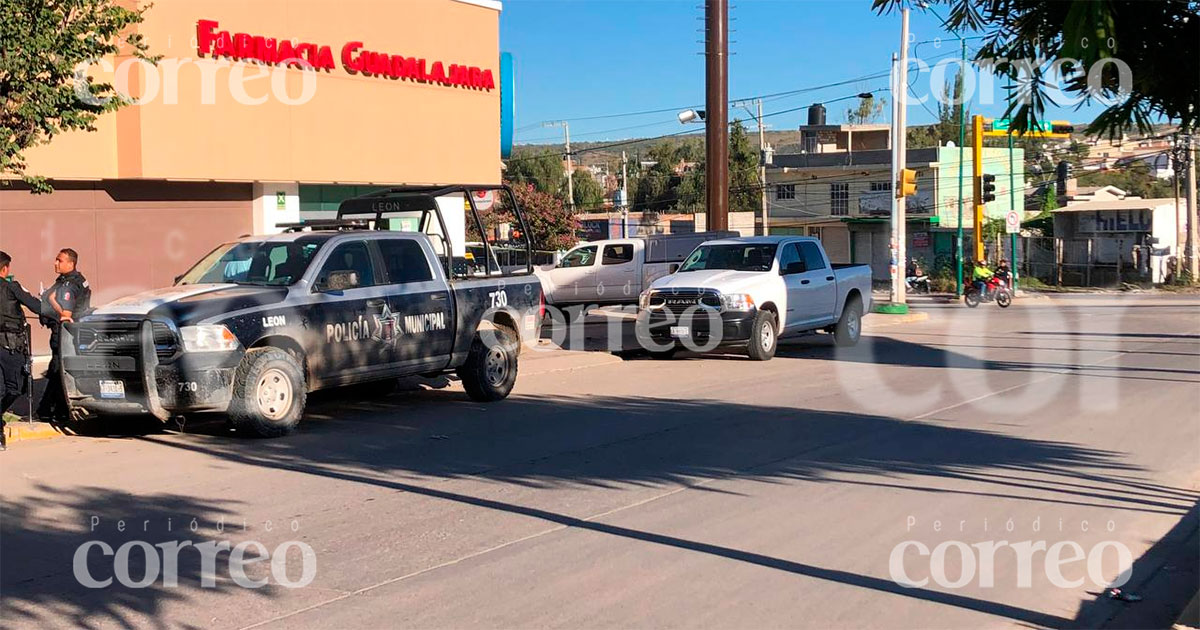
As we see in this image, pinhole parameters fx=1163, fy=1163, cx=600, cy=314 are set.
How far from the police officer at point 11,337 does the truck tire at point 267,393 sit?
2.10 m

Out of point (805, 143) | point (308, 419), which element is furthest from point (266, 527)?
point (805, 143)

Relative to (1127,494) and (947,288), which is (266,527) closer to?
(1127,494)

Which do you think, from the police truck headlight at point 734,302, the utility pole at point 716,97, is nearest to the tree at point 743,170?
the utility pole at point 716,97

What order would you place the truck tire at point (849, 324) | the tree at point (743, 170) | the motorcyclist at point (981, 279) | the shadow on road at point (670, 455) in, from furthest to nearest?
the tree at point (743, 170) < the motorcyclist at point (981, 279) < the truck tire at point (849, 324) < the shadow on road at point (670, 455)

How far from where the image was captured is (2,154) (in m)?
11.6

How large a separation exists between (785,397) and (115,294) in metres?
11.3

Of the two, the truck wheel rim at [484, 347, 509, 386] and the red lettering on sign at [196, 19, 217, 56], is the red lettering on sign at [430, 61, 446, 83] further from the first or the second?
the truck wheel rim at [484, 347, 509, 386]

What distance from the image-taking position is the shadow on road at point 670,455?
29.5 ft

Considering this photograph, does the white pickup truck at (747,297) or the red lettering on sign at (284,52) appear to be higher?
the red lettering on sign at (284,52)

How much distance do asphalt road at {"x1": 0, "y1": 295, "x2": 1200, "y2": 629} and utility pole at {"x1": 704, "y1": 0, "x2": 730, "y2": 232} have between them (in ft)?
39.8

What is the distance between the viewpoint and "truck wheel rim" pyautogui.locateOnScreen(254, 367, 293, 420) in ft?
36.7

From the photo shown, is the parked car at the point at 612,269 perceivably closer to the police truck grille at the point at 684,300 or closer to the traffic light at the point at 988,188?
the police truck grille at the point at 684,300

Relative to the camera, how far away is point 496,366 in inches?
554

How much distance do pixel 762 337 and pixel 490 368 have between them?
6.05 m
